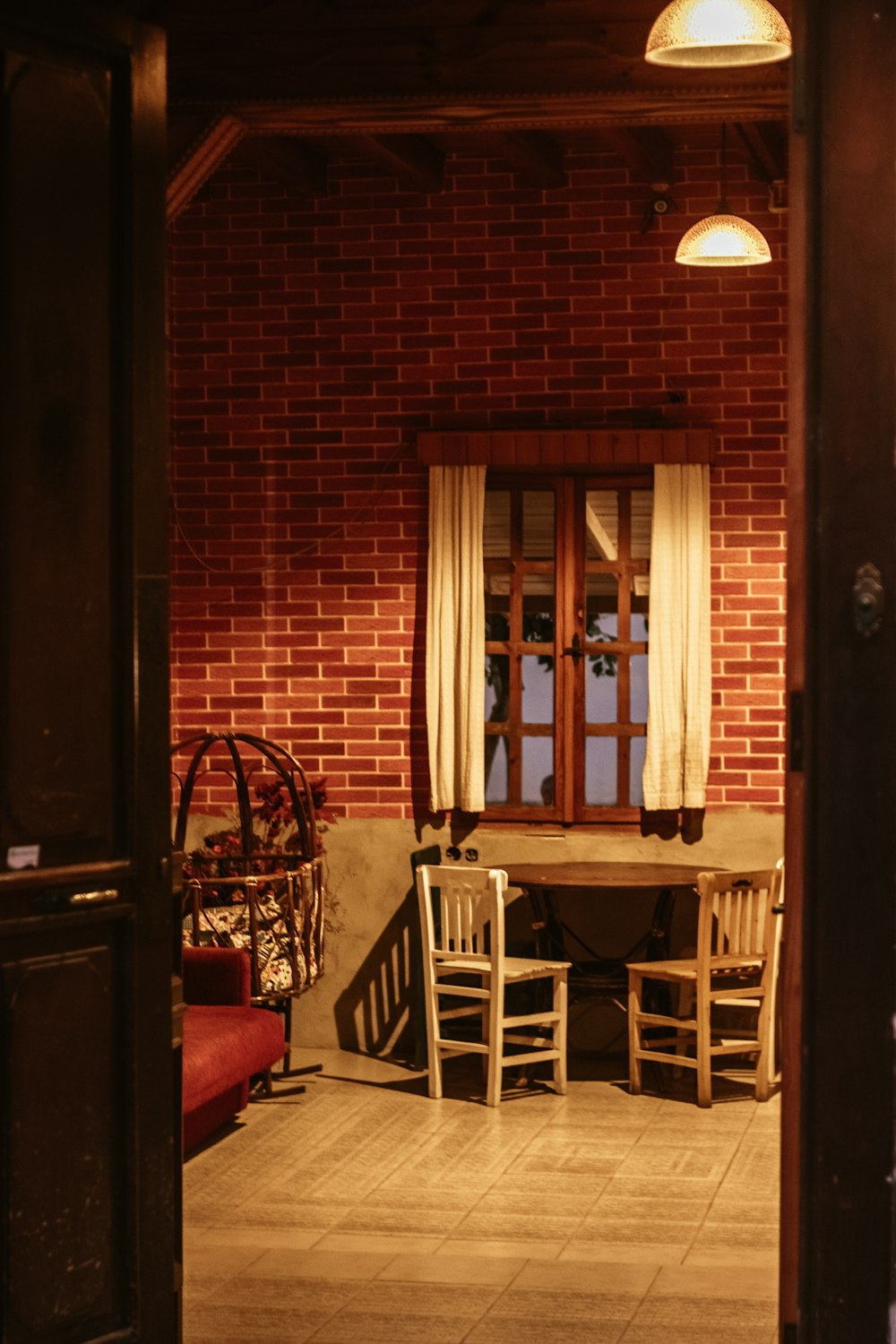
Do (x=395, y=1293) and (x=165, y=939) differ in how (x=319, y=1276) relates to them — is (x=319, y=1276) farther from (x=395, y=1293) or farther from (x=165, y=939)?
(x=165, y=939)

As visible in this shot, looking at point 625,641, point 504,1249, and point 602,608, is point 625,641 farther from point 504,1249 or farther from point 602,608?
point 504,1249

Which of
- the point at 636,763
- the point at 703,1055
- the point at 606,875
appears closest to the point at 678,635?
the point at 636,763

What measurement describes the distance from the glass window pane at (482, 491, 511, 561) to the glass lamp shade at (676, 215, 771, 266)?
170 centimetres

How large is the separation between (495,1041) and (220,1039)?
1.10 metres

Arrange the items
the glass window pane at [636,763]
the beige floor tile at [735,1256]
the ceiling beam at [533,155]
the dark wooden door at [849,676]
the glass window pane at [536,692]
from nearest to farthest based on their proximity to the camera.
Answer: the dark wooden door at [849,676]
the beige floor tile at [735,1256]
the ceiling beam at [533,155]
the glass window pane at [636,763]
the glass window pane at [536,692]

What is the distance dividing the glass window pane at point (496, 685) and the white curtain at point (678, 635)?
753mm

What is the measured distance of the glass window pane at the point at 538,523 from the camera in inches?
294

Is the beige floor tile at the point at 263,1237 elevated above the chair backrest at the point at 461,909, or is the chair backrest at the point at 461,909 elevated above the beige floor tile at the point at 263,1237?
the chair backrest at the point at 461,909

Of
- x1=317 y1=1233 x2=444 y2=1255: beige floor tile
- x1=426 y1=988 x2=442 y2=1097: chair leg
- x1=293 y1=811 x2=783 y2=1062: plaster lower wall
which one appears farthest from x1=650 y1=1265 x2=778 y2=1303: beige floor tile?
x1=293 y1=811 x2=783 y2=1062: plaster lower wall

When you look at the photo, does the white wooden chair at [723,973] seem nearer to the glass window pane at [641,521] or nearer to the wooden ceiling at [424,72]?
the glass window pane at [641,521]

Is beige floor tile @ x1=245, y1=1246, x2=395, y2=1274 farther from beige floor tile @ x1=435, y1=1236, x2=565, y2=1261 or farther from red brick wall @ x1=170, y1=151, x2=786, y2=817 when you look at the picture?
red brick wall @ x1=170, y1=151, x2=786, y2=817

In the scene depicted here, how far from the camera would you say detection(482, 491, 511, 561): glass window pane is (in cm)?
751

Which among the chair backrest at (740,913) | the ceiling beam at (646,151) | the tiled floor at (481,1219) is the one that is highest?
the ceiling beam at (646,151)

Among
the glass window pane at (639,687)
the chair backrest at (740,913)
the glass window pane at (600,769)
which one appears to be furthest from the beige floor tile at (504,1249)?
the glass window pane at (600,769)
